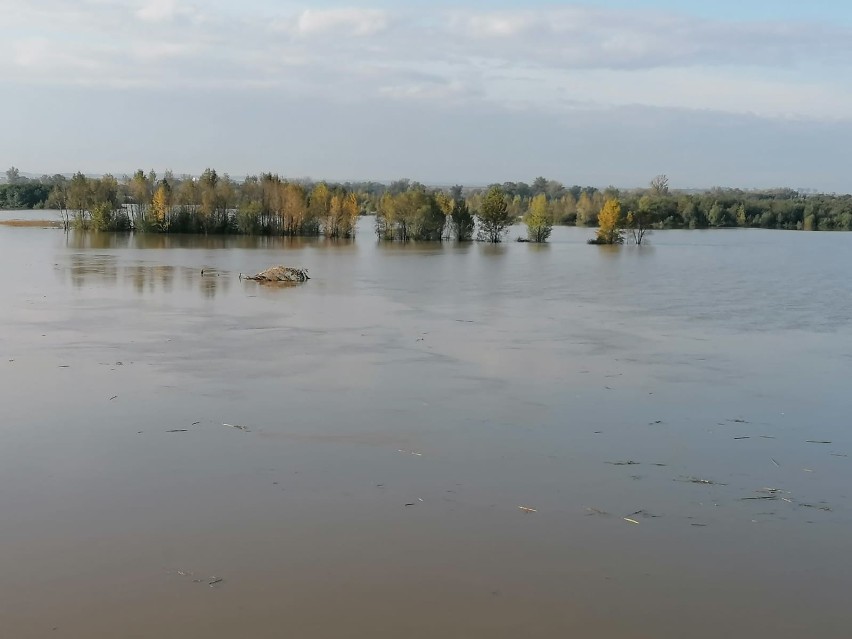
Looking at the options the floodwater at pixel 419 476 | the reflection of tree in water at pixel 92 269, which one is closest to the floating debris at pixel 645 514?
the floodwater at pixel 419 476

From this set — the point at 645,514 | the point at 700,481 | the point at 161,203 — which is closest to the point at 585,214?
the point at 161,203

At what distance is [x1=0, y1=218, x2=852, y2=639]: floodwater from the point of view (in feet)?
13.7

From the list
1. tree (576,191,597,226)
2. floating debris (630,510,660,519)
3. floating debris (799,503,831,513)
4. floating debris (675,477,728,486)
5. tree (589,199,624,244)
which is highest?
tree (576,191,597,226)

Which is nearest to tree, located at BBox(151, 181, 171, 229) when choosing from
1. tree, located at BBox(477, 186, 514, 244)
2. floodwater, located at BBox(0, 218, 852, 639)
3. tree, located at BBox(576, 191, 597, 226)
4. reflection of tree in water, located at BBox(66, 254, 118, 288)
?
reflection of tree in water, located at BBox(66, 254, 118, 288)

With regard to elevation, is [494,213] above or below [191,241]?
above

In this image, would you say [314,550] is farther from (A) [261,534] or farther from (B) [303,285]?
(B) [303,285]

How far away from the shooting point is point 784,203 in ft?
193

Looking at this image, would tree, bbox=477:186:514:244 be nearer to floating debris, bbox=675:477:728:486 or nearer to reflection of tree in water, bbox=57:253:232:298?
reflection of tree in water, bbox=57:253:232:298

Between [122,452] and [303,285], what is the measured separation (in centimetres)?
1200

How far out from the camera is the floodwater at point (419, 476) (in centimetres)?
418

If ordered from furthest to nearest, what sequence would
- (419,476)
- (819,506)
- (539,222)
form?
(539,222) < (419,476) < (819,506)

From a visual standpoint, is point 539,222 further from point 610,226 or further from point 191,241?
point 191,241

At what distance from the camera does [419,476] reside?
5.95 m

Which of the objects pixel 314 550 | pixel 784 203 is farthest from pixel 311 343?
pixel 784 203
